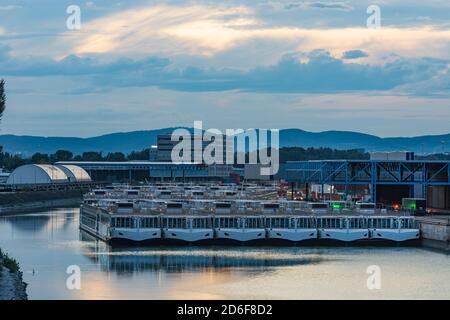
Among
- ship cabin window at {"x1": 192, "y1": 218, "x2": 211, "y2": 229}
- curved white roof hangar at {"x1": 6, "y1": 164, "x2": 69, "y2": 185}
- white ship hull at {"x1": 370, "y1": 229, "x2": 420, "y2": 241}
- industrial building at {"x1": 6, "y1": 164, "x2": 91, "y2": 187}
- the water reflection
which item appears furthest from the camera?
curved white roof hangar at {"x1": 6, "y1": 164, "x2": 69, "y2": 185}

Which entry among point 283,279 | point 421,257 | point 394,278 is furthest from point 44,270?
point 421,257

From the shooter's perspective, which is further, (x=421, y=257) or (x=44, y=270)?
(x=421, y=257)

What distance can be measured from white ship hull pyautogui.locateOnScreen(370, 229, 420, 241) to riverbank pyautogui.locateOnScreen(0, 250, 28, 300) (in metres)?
23.1

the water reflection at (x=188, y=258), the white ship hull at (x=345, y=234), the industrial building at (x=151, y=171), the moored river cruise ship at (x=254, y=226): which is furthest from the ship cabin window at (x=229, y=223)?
the industrial building at (x=151, y=171)

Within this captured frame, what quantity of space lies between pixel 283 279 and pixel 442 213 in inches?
1343

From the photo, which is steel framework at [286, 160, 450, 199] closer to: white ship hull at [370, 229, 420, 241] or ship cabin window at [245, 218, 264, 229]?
white ship hull at [370, 229, 420, 241]

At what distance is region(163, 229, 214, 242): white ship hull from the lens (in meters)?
59.7

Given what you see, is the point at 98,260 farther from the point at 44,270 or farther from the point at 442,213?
the point at 442,213

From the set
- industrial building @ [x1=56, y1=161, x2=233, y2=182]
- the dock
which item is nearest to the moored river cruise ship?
the dock

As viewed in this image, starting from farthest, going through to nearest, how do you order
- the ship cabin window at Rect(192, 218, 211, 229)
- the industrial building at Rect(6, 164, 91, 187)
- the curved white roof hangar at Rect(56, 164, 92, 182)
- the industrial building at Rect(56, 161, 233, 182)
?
the industrial building at Rect(56, 161, 233, 182)
the curved white roof hangar at Rect(56, 164, 92, 182)
the industrial building at Rect(6, 164, 91, 187)
the ship cabin window at Rect(192, 218, 211, 229)

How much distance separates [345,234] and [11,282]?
26.1 metres

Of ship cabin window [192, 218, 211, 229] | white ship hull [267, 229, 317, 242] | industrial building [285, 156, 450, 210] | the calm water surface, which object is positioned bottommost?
the calm water surface
